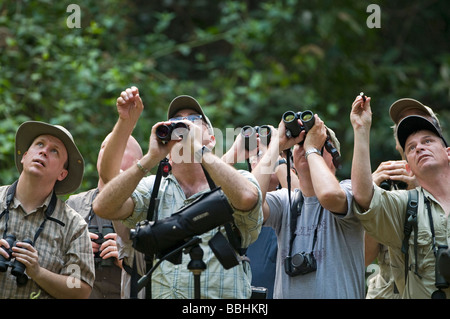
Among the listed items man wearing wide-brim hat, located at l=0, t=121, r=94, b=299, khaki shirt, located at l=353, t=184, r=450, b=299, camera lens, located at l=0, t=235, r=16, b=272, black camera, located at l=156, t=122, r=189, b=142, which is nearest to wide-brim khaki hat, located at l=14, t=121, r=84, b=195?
man wearing wide-brim hat, located at l=0, t=121, r=94, b=299

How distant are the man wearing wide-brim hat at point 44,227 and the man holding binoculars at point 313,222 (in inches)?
45.9

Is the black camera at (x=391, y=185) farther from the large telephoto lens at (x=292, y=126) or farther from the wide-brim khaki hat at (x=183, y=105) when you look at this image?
the wide-brim khaki hat at (x=183, y=105)

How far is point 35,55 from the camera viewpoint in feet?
26.5

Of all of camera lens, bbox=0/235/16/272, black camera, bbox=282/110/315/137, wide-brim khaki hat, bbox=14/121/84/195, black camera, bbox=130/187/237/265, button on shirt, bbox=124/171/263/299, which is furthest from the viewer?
wide-brim khaki hat, bbox=14/121/84/195

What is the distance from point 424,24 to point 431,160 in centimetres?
756

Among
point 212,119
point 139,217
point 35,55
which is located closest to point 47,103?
point 35,55

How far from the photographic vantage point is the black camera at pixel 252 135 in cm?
415

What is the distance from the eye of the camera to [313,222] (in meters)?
3.98

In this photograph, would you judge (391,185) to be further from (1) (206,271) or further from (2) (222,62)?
(2) (222,62)

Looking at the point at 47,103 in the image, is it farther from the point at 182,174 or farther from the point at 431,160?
the point at 431,160

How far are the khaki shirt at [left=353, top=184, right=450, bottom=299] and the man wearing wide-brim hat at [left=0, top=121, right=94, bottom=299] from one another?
171cm

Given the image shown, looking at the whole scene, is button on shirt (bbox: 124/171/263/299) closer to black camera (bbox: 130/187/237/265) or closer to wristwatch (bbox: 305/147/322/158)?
black camera (bbox: 130/187/237/265)

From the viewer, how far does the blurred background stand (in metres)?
7.71
